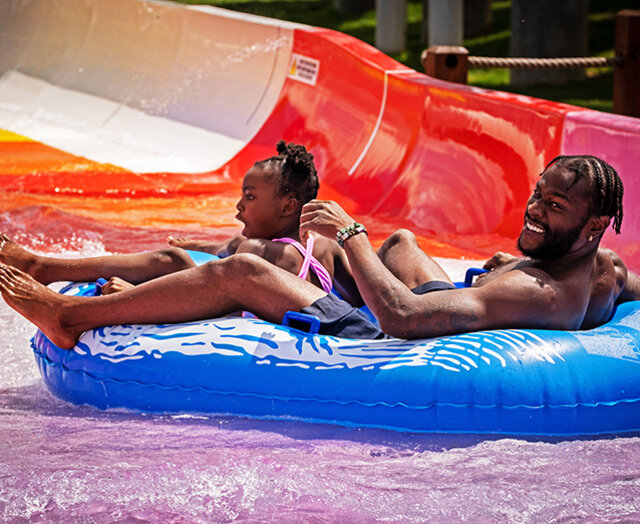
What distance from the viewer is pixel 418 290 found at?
337 centimetres

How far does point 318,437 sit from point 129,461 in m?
0.56

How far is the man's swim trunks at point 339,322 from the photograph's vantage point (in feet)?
10.6

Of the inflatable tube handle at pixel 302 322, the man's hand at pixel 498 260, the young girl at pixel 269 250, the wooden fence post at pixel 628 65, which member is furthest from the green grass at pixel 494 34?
the inflatable tube handle at pixel 302 322

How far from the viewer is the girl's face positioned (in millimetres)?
3607

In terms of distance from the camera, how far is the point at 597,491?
2.77 m

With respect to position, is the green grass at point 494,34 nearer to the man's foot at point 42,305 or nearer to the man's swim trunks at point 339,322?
the man's swim trunks at point 339,322

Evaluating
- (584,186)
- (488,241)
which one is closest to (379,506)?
(584,186)

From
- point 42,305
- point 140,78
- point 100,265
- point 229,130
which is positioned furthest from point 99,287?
point 140,78

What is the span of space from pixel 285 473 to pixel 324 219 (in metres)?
0.78

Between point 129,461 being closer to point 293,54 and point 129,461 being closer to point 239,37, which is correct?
point 293,54

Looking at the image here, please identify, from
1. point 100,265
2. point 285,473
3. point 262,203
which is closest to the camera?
point 285,473

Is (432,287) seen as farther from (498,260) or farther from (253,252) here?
(253,252)

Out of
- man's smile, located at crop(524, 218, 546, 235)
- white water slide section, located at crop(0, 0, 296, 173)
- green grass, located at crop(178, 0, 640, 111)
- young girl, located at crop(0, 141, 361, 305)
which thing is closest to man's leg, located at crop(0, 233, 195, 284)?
young girl, located at crop(0, 141, 361, 305)

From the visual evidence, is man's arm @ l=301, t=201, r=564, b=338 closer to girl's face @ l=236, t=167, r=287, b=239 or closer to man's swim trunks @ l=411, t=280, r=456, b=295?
man's swim trunks @ l=411, t=280, r=456, b=295
